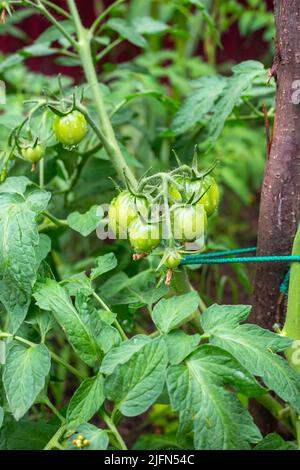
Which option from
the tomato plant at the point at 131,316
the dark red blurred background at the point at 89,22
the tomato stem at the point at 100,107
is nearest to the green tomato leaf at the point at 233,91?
the tomato plant at the point at 131,316

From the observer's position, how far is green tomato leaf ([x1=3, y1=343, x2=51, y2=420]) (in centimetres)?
85

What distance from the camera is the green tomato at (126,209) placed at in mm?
856

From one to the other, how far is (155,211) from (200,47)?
2.58 meters

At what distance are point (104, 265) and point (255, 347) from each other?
283 mm

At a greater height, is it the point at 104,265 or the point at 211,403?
the point at 104,265

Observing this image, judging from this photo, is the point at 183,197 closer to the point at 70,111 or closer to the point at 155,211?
the point at 155,211

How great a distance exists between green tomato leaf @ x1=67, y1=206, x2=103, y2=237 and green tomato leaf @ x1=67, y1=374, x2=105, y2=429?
0.77 ft

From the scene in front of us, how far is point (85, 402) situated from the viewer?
874 millimetres

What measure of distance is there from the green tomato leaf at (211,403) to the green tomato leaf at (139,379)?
2 cm

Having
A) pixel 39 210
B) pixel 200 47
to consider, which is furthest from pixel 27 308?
pixel 200 47

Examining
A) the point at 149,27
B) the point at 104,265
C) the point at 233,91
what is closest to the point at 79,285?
the point at 104,265

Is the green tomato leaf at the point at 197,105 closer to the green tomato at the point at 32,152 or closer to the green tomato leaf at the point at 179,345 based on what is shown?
the green tomato at the point at 32,152

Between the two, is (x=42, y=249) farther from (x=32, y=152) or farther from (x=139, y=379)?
(x=139, y=379)
